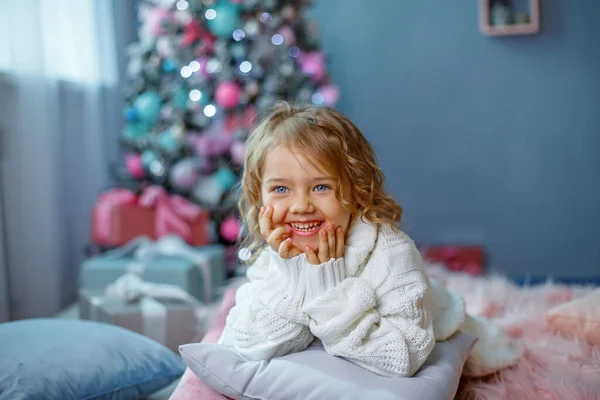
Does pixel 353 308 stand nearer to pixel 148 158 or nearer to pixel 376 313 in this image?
pixel 376 313

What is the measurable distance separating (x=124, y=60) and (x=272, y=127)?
2514 millimetres

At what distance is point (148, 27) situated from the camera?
2918mm

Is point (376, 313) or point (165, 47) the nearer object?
point (376, 313)

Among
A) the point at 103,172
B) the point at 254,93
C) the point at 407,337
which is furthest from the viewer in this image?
the point at 103,172

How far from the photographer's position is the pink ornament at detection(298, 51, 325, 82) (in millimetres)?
2893

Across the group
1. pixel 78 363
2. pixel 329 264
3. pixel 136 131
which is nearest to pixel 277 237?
pixel 329 264

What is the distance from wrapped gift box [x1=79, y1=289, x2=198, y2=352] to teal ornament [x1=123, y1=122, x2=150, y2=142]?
1140 mm

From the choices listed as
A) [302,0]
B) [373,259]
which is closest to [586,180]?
[302,0]

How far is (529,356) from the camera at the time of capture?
1.34 metres

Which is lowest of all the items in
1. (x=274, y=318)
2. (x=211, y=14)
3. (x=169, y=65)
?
(x=274, y=318)

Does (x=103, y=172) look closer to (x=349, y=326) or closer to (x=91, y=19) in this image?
(x=91, y=19)

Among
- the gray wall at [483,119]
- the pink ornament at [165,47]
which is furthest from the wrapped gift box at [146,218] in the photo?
the gray wall at [483,119]

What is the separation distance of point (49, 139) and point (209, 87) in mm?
766

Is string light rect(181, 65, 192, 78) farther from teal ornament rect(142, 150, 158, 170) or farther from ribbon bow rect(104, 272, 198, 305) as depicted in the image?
ribbon bow rect(104, 272, 198, 305)
